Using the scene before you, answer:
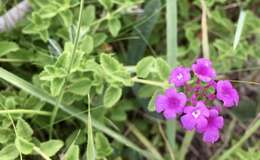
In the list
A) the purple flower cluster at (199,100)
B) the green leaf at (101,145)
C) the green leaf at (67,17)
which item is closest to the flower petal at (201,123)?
the purple flower cluster at (199,100)

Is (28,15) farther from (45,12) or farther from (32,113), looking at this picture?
(32,113)

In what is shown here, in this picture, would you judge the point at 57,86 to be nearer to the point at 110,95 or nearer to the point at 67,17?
the point at 110,95

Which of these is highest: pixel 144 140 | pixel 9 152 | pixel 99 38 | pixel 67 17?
pixel 67 17

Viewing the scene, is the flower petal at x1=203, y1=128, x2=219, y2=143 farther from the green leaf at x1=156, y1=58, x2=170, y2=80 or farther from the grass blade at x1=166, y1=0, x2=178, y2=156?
the grass blade at x1=166, y1=0, x2=178, y2=156

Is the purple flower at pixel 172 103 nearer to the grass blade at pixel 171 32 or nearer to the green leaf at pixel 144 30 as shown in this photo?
the grass blade at pixel 171 32

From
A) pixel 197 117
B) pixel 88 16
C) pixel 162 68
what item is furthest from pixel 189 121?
pixel 88 16

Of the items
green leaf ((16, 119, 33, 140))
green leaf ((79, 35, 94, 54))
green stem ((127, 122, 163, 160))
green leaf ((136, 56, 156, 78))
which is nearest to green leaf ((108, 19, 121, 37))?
green leaf ((79, 35, 94, 54))

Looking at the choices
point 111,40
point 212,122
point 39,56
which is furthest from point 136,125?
point 212,122
